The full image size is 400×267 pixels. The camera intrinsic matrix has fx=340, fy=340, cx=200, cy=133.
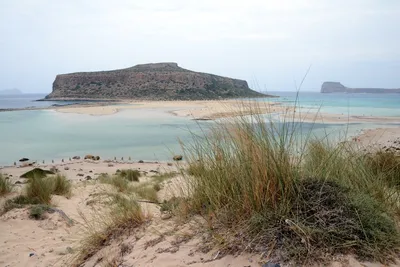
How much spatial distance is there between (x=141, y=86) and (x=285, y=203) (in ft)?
227

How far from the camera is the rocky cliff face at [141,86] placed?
67.1 meters

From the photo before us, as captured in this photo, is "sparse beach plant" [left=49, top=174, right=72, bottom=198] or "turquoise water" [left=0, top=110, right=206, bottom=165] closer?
"sparse beach plant" [left=49, top=174, right=72, bottom=198]

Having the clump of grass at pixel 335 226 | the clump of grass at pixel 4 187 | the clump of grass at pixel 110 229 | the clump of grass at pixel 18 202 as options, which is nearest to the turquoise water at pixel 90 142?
the clump of grass at pixel 4 187

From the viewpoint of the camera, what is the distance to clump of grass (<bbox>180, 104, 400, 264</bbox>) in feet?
8.32

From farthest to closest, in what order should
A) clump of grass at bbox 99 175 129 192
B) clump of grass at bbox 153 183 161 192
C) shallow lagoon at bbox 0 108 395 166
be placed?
shallow lagoon at bbox 0 108 395 166
clump of grass at bbox 99 175 129 192
clump of grass at bbox 153 183 161 192

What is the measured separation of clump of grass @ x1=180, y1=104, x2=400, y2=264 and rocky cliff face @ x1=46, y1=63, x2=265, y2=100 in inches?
2363

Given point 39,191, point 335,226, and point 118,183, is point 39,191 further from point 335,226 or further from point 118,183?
point 335,226

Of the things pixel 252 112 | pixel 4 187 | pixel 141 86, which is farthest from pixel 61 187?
pixel 141 86

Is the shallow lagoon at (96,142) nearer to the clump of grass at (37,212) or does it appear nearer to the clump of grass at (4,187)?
the clump of grass at (4,187)

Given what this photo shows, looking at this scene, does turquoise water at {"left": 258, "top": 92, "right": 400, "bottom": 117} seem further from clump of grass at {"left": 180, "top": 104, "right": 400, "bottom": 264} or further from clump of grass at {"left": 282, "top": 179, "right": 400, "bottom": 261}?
clump of grass at {"left": 282, "top": 179, "right": 400, "bottom": 261}

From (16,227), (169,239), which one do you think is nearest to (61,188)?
(16,227)

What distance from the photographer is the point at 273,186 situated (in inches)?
112

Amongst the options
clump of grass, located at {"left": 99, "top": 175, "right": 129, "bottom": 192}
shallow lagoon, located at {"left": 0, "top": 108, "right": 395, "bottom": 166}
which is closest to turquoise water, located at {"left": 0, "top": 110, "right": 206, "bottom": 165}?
shallow lagoon, located at {"left": 0, "top": 108, "right": 395, "bottom": 166}

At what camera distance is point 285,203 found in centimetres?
280
